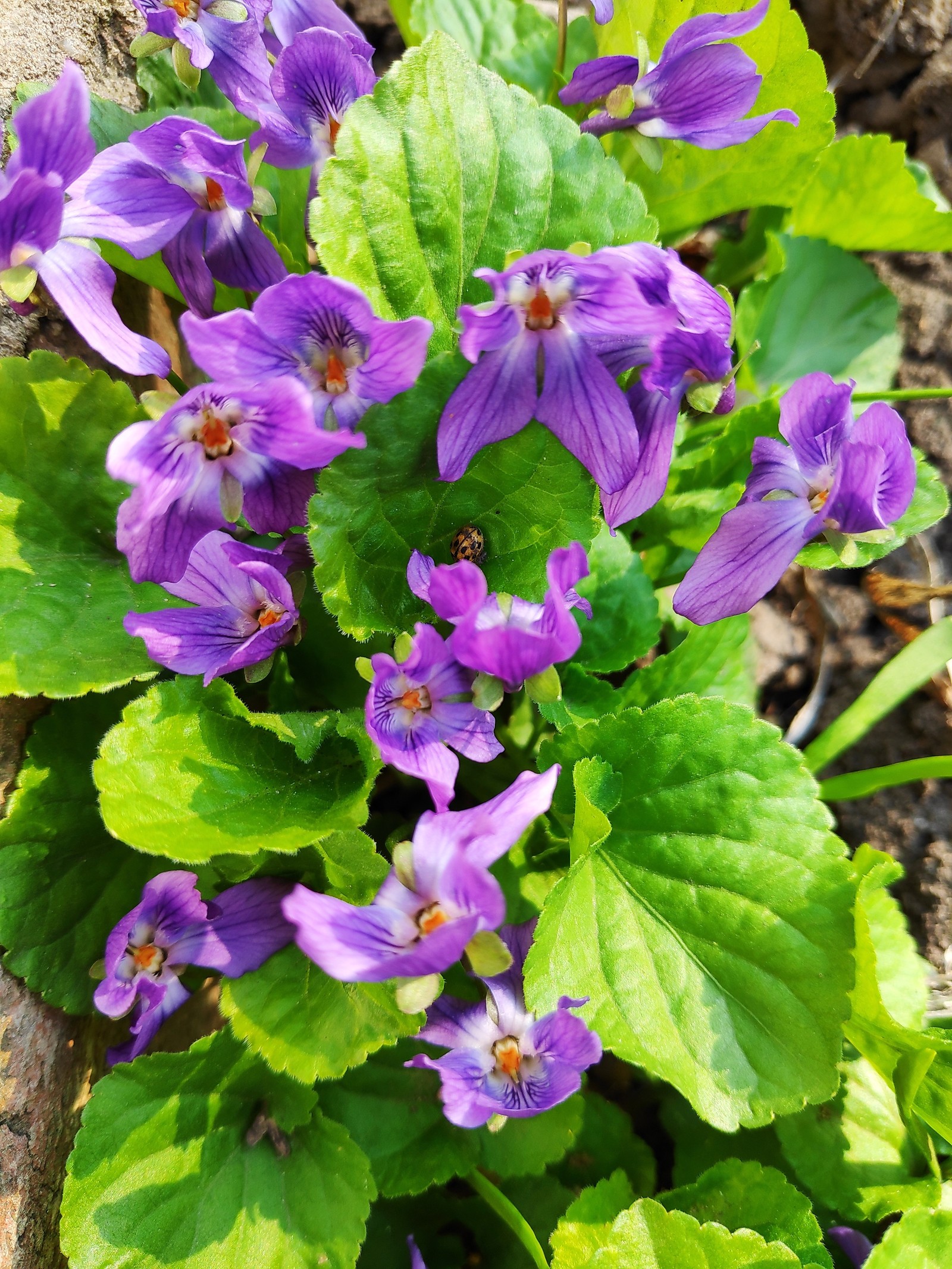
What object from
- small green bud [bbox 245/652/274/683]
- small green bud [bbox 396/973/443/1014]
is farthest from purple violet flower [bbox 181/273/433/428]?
small green bud [bbox 396/973/443/1014]

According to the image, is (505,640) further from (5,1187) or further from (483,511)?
(5,1187)

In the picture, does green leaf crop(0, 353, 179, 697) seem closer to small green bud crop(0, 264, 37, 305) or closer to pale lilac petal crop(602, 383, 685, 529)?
small green bud crop(0, 264, 37, 305)

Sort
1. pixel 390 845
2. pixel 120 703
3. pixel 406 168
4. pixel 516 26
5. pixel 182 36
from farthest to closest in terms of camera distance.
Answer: pixel 516 26 < pixel 120 703 < pixel 390 845 < pixel 182 36 < pixel 406 168

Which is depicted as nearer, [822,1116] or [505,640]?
[505,640]

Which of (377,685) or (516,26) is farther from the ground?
(516,26)

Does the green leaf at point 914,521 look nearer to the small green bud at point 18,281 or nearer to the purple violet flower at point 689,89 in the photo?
the purple violet flower at point 689,89

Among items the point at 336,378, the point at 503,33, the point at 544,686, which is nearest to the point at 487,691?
the point at 544,686

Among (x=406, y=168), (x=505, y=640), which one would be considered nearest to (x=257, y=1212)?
(x=505, y=640)

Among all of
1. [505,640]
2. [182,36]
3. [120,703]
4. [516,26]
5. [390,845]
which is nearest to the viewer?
[505,640]
